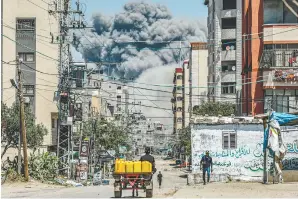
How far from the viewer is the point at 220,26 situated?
8506 centimetres

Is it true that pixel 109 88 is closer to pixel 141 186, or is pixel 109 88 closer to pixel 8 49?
pixel 8 49

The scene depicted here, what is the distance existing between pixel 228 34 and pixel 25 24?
27.3 meters

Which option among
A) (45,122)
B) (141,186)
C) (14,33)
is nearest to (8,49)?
Answer: (14,33)

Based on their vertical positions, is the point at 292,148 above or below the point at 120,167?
above

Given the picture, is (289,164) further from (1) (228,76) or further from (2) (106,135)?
(2) (106,135)

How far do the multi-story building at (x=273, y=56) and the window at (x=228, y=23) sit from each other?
34.3 m

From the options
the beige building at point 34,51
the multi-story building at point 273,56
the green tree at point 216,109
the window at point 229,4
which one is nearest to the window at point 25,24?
the beige building at point 34,51

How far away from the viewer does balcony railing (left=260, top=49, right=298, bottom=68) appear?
46531mm

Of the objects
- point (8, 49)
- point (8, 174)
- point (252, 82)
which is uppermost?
point (8, 49)

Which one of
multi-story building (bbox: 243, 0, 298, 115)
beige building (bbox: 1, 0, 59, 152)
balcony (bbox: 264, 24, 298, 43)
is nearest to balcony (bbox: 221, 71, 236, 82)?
beige building (bbox: 1, 0, 59, 152)

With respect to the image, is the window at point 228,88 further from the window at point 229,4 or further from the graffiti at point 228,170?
the graffiti at point 228,170

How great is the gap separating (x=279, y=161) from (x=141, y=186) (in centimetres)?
945

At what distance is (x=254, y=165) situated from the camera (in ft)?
118

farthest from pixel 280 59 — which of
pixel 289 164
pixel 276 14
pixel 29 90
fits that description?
pixel 29 90
